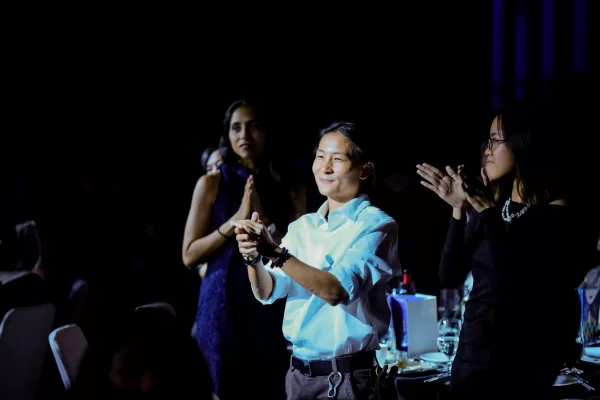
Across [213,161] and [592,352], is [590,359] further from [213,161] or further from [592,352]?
[213,161]

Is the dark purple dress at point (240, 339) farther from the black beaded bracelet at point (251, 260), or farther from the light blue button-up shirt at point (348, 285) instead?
the black beaded bracelet at point (251, 260)

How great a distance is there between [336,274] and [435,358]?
1.01 metres

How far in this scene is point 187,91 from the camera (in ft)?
18.4

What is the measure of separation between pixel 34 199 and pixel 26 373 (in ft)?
9.40

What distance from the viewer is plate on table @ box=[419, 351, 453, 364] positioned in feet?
8.07

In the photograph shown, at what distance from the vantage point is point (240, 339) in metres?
2.50

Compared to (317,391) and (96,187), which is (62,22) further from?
(317,391)

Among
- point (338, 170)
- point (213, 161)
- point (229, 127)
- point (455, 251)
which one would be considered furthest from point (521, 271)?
point (213, 161)

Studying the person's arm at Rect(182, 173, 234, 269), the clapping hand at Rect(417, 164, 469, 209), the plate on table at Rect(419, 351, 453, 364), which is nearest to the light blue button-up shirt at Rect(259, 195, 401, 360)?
the clapping hand at Rect(417, 164, 469, 209)

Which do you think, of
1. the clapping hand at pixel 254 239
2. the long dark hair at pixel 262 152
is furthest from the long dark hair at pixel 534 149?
the long dark hair at pixel 262 152

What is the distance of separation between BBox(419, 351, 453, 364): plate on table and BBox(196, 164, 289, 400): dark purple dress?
0.56m

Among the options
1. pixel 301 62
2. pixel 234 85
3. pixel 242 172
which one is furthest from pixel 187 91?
pixel 242 172

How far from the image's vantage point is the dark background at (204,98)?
5.41 meters

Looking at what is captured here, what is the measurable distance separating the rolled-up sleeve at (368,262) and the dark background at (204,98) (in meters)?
3.21
